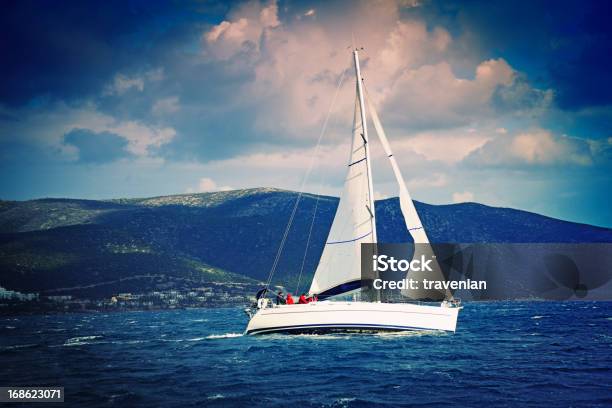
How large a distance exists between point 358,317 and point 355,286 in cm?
362

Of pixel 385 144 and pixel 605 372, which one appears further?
pixel 385 144

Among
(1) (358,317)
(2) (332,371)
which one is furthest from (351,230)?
(2) (332,371)

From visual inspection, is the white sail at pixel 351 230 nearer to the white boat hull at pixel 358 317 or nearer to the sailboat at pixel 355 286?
the sailboat at pixel 355 286

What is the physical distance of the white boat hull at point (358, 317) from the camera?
42344 mm

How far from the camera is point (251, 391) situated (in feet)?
89.0

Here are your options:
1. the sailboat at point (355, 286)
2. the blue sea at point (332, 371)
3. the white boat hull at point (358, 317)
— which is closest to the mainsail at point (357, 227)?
the sailboat at point (355, 286)

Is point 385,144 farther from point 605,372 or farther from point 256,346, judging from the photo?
point 605,372

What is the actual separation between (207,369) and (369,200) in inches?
696

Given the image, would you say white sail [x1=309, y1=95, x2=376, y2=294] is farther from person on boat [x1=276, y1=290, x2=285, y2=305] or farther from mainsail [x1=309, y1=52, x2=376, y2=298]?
person on boat [x1=276, y1=290, x2=285, y2=305]

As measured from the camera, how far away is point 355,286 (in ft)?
149

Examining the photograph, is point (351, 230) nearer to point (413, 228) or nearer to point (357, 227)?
point (357, 227)

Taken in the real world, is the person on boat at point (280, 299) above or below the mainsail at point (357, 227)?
below

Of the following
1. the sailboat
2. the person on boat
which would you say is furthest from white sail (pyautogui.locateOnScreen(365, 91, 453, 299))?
the person on boat

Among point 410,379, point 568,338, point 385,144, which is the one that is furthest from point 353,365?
point 568,338
